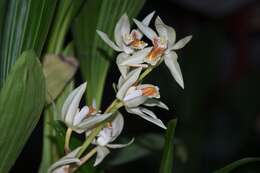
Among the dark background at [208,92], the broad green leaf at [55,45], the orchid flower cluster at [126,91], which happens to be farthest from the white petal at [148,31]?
the dark background at [208,92]

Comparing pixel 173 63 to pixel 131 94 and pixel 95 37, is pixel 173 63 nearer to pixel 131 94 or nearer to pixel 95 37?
pixel 131 94

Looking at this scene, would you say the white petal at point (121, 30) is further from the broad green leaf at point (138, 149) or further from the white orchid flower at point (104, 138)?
the broad green leaf at point (138, 149)

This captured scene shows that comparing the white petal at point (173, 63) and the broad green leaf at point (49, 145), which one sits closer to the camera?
the white petal at point (173, 63)

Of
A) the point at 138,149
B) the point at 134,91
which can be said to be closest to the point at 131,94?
the point at 134,91

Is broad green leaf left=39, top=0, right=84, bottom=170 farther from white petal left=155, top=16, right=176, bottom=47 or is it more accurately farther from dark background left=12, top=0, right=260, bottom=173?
dark background left=12, top=0, right=260, bottom=173

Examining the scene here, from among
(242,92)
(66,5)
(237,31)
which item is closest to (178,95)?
(242,92)

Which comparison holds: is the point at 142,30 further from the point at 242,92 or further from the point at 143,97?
the point at 242,92

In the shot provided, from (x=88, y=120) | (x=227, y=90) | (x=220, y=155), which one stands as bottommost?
(x=220, y=155)

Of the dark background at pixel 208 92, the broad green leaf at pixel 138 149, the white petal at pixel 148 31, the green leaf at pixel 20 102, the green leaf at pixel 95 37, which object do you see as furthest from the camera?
the dark background at pixel 208 92
